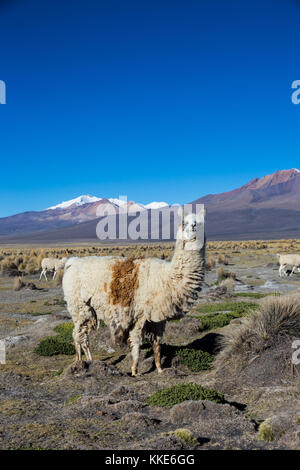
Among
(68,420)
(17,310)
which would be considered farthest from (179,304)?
(17,310)

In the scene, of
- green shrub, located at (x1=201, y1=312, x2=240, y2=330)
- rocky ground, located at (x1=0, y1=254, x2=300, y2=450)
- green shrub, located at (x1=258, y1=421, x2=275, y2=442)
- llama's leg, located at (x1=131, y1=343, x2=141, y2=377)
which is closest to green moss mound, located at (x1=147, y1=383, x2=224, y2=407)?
rocky ground, located at (x1=0, y1=254, x2=300, y2=450)

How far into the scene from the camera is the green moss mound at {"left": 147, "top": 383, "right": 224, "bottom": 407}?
6.02 meters

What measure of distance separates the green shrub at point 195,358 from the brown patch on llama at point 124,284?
1.91 metres

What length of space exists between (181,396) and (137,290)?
8.03 ft

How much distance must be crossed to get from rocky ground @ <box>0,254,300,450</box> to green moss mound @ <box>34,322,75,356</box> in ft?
0.50

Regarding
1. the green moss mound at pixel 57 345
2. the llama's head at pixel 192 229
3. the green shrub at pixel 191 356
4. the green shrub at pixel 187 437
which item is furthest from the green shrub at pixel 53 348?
the green shrub at pixel 187 437

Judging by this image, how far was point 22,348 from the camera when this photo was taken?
1109cm

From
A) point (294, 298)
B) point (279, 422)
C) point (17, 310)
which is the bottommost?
point (17, 310)

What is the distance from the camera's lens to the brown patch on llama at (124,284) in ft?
26.4

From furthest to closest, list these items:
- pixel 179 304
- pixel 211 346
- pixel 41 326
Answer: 1. pixel 41 326
2. pixel 211 346
3. pixel 179 304

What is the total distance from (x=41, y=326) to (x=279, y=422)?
33.3 ft

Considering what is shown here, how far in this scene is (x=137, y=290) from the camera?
26.3 feet

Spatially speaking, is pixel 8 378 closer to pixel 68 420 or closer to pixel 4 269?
pixel 68 420
